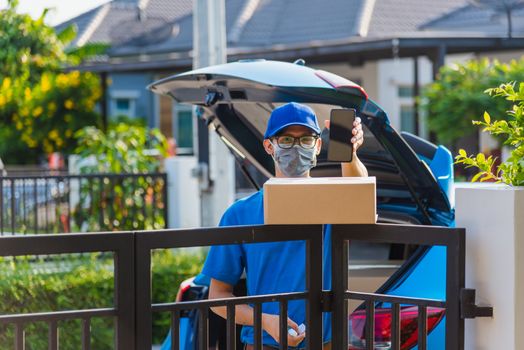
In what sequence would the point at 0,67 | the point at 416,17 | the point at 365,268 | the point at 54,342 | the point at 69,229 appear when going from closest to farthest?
the point at 54,342 → the point at 365,268 → the point at 69,229 → the point at 0,67 → the point at 416,17

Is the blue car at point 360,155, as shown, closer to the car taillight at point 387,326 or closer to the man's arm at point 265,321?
the car taillight at point 387,326

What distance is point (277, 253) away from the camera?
3748 mm

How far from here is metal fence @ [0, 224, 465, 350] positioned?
3066 millimetres

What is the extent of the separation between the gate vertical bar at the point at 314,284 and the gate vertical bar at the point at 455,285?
18.0 inches

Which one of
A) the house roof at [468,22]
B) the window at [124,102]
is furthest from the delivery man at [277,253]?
the window at [124,102]

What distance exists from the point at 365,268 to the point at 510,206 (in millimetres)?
1961

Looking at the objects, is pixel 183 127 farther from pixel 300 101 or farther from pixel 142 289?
pixel 142 289

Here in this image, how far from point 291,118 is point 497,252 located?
0.97 metres

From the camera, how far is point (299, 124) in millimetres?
3779

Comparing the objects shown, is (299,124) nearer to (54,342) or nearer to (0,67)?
(54,342)

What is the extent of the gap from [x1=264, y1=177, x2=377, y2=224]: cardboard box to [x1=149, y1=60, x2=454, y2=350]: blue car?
65 cm

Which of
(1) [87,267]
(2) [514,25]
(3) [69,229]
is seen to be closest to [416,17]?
(2) [514,25]

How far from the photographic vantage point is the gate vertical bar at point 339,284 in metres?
3.46

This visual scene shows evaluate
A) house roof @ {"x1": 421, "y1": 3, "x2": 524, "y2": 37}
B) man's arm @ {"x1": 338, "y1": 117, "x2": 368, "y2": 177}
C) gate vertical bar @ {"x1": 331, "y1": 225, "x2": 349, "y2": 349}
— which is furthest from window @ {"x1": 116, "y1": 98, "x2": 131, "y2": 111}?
gate vertical bar @ {"x1": 331, "y1": 225, "x2": 349, "y2": 349}
